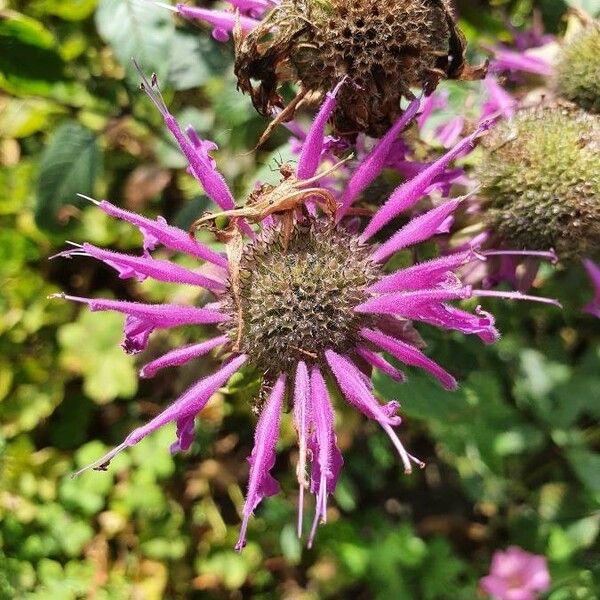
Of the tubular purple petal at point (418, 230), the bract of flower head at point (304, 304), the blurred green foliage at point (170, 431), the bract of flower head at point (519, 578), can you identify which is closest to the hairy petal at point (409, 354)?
the bract of flower head at point (304, 304)

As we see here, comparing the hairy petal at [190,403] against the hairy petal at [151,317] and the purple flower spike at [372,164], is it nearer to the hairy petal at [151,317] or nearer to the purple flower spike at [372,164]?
the hairy petal at [151,317]

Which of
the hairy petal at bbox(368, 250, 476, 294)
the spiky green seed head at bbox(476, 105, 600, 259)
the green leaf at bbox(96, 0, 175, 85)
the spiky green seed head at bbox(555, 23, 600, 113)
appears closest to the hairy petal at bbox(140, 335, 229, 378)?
the hairy petal at bbox(368, 250, 476, 294)

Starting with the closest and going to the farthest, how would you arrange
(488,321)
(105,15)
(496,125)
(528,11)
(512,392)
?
(488,321), (496,125), (105,15), (528,11), (512,392)

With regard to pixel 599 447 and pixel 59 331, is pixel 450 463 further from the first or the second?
pixel 59 331

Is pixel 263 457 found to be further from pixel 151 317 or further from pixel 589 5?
pixel 589 5

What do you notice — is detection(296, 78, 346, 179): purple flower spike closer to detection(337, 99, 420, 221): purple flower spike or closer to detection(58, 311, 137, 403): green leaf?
detection(337, 99, 420, 221): purple flower spike

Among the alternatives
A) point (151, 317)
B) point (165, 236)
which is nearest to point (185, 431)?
point (151, 317)

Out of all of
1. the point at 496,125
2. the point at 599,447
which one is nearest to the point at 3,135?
the point at 496,125
